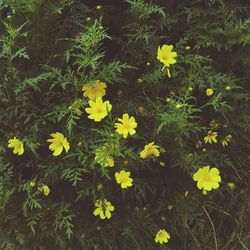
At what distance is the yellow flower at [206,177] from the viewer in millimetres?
2104

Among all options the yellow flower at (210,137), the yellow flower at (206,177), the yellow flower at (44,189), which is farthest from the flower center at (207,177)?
the yellow flower at (44,189)

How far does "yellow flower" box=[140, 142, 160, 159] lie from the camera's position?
1995 mm

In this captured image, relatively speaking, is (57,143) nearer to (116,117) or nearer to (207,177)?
(116,117)

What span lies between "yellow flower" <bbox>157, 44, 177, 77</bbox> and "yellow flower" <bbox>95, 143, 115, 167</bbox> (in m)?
0.43

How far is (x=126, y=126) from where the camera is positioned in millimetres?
1967

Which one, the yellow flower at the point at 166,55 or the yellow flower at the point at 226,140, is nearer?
the yellow flower at the point at 166,55

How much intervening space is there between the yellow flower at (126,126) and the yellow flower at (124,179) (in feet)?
0.53

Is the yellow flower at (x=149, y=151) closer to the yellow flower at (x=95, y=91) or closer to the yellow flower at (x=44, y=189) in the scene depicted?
the yellow flower at (x=95, y=91)

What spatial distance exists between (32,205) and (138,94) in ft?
2.28

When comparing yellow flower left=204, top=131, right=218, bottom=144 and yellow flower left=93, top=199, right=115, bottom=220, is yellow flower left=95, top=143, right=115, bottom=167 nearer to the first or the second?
yellow flower left=93, top=199, right=115, bottom=220

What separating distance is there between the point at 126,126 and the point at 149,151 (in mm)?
146

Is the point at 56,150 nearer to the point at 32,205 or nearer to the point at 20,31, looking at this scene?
the point at 32,205

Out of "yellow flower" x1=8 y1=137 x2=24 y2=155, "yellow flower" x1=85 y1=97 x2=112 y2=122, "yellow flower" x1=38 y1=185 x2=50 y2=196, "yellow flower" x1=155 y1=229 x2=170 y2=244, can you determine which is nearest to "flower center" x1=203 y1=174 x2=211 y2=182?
"yellow flower" x1=155 y1=229 x2=170 y2=244

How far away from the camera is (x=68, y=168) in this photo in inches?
78.7
